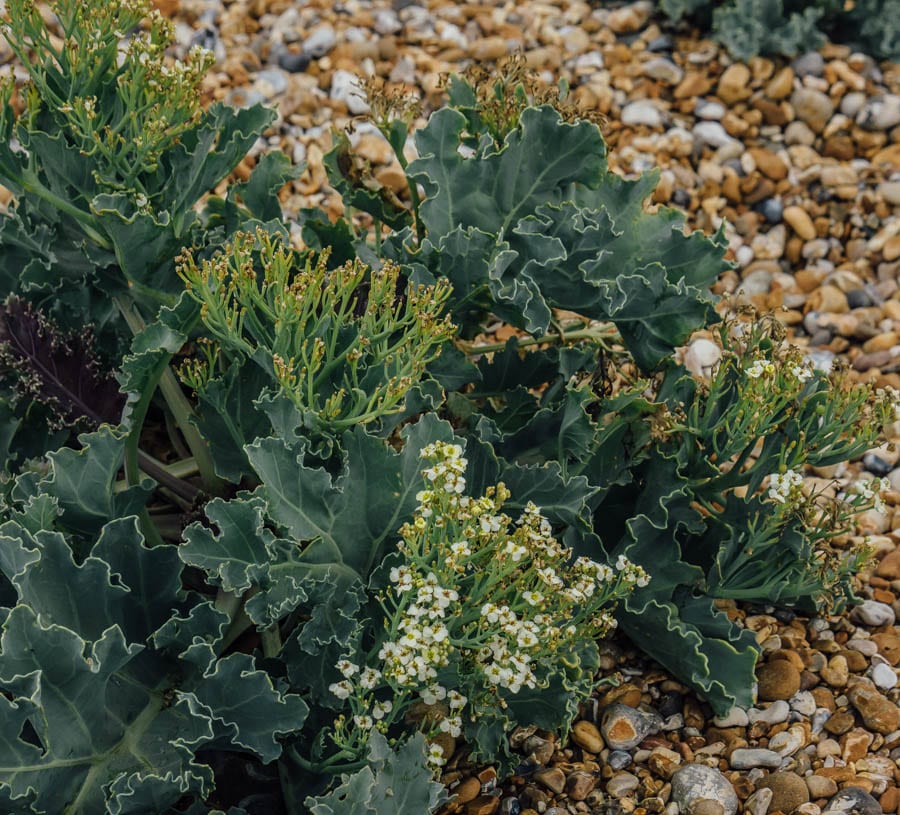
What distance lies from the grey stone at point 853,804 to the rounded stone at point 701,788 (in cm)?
20

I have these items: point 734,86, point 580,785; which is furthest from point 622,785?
point 734,86

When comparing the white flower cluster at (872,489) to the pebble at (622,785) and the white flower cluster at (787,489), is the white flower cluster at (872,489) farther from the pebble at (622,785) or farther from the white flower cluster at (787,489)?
the pebble at (622,785)

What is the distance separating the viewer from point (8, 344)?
2689 mm

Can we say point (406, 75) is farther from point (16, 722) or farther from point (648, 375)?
point (16, 722)

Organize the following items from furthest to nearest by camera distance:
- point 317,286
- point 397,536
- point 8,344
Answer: point 8,344, point 397,536, point 317,286

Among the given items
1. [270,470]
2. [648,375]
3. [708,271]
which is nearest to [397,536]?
[270,470]

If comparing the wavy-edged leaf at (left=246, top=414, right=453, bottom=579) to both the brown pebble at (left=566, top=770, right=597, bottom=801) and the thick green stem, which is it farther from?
the brown pebble at (left=566, top=770, right=597, bottom=801)

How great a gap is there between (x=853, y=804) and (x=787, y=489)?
669mm

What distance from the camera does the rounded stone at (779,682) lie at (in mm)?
2736

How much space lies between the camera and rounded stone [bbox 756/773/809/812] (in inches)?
97.6

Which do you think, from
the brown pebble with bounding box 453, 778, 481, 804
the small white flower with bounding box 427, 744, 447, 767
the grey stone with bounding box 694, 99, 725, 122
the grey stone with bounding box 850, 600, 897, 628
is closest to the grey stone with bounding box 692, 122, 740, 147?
the grey stone with bounding box 694, 99, 725, 122

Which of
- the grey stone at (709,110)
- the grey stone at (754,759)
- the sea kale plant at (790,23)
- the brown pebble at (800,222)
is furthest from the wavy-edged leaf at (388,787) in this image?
the sea kale plant at (790,23)

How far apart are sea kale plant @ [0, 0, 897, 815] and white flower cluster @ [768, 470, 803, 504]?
0.01m

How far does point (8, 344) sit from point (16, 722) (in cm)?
95
